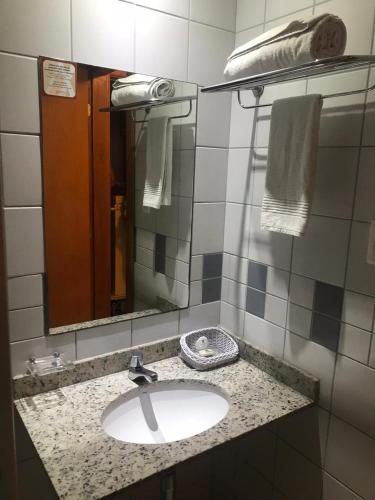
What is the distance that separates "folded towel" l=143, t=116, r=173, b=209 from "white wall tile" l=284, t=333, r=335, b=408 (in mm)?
674

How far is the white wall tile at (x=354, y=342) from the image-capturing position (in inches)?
45.0

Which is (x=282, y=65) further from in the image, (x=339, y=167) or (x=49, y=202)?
(x=49, y=202)

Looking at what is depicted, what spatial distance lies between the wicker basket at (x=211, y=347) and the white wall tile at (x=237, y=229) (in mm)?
339

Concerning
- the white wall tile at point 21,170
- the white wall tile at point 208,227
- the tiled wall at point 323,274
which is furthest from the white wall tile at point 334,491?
the white wall tile at point 21,170

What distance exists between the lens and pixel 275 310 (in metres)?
1.41

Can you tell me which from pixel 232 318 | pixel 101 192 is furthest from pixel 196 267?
pixel 101 192

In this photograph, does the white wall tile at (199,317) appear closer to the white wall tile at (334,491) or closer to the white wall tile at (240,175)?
the white wall tile at (240,175)

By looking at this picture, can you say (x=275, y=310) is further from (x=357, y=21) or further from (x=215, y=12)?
(x=215, y=12)

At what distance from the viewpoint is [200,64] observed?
4.65 ft

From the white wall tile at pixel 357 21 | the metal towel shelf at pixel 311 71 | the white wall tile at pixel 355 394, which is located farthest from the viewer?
the white wall tile at pixel 355 394

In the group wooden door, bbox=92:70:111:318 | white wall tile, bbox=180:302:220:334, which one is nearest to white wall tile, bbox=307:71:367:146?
wooden door, bbox=92:70:111:318

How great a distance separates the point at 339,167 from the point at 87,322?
36.9 inches

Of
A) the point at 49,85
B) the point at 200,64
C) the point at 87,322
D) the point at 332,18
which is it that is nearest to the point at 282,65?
the point at 332,18

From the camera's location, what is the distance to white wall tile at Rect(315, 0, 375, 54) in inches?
41.4
